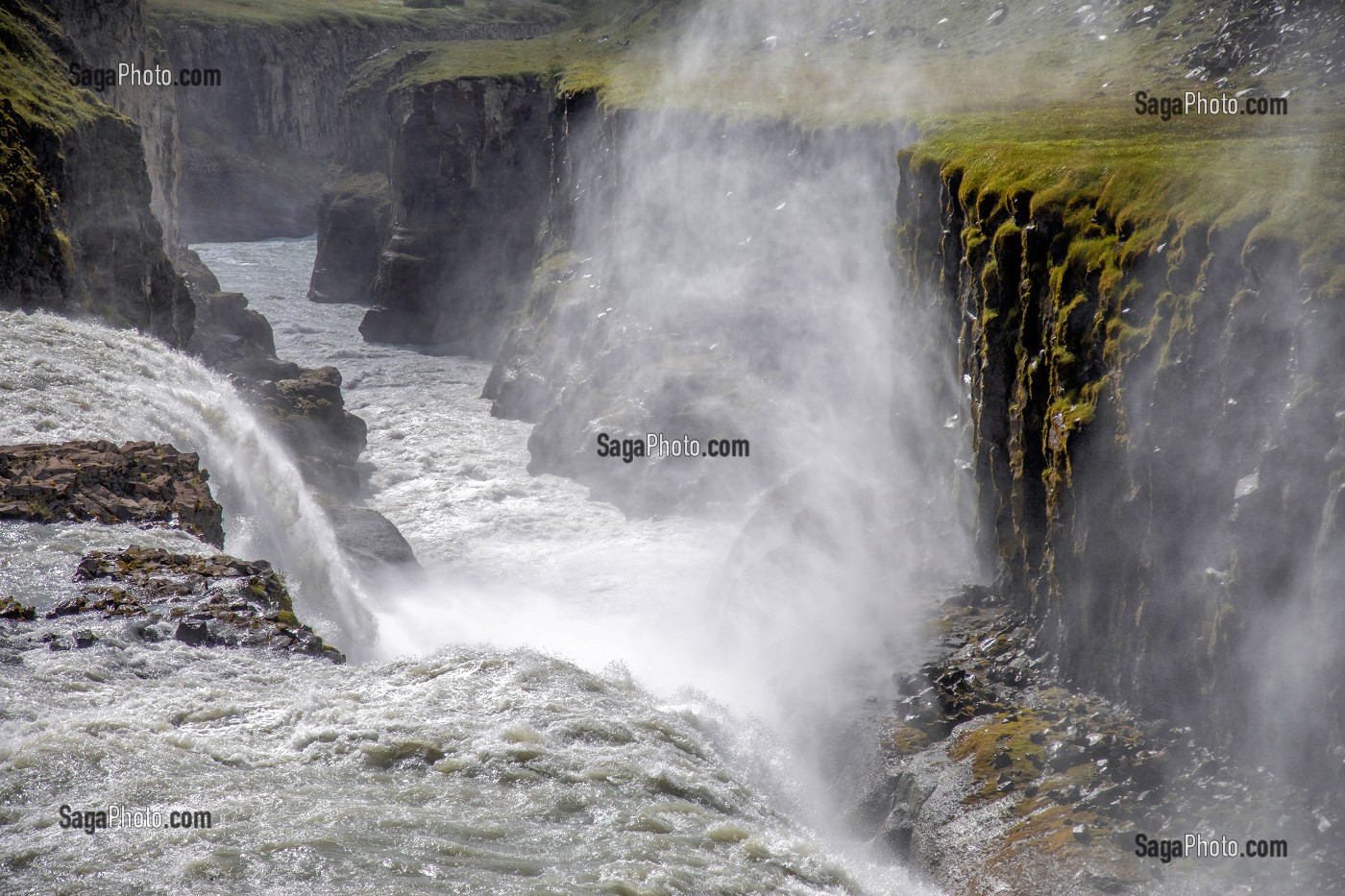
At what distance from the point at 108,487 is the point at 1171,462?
14.6 metres

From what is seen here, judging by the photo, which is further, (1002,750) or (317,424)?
(317,424)

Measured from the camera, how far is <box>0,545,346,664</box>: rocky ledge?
40.8ft

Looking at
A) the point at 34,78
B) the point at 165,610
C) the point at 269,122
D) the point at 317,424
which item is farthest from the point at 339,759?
the point at 269,122

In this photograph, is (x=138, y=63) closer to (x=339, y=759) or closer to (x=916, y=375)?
(x=916, y=375)

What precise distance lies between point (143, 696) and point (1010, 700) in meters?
11.8

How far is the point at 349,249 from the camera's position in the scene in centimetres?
6881

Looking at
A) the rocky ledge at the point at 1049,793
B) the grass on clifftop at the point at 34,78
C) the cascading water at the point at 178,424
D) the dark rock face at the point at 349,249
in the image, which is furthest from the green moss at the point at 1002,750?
the dark rock face at the point at 349,249

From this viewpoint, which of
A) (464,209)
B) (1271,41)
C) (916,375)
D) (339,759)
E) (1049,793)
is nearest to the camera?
(339,759)

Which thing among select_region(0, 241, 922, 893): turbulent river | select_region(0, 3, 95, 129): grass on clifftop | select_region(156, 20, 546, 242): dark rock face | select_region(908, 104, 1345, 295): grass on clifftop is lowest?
select_region(0, 241, 922, 893): turbulent river

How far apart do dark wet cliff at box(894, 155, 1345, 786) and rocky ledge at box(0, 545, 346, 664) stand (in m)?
10.6

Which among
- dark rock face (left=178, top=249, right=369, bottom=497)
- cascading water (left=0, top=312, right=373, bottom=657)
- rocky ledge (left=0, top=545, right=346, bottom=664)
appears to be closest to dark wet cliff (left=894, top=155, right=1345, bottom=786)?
rocky ledge (left=0, top=545, right=346, bottom=664)

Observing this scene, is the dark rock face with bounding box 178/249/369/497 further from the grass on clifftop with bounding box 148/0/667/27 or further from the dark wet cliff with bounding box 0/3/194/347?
the grass on clifftop with bounding box 148/0/667/27

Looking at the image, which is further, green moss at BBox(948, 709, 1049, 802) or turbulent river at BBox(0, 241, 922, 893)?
green moss at BBox(948, 709, 1049, 802)

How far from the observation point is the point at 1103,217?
1747 cm
